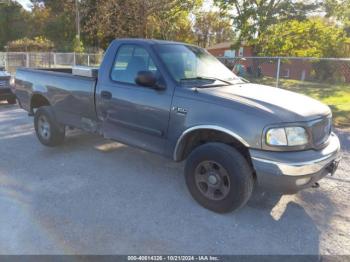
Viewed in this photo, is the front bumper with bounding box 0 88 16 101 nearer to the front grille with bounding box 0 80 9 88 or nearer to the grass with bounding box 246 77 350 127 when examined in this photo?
the front grille with bounding box 0 80 9 88

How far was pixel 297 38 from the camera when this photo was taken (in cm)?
1723

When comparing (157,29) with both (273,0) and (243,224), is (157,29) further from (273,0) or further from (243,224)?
(243,224)

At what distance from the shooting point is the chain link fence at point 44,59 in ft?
64.3

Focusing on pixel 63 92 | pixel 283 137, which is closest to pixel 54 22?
pixel 63 92

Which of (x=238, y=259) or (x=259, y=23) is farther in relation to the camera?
(x=259, y=23)

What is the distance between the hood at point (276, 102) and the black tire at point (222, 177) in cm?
55

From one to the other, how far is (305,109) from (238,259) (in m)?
1.73

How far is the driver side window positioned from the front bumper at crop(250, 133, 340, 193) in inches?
71.5

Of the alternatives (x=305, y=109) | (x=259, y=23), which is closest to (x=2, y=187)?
(x=305, y=109)

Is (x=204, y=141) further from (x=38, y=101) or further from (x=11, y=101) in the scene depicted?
(x=11, y=101)

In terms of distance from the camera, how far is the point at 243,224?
3.48 meters

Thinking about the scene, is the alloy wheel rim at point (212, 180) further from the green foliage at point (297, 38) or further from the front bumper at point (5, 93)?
the green foliage at point (297, 38)

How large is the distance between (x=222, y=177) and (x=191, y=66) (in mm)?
1594

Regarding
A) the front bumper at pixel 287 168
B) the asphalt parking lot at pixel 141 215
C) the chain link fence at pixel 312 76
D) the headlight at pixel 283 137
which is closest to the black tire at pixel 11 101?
the asphalt parking lot at pixel 141 215
